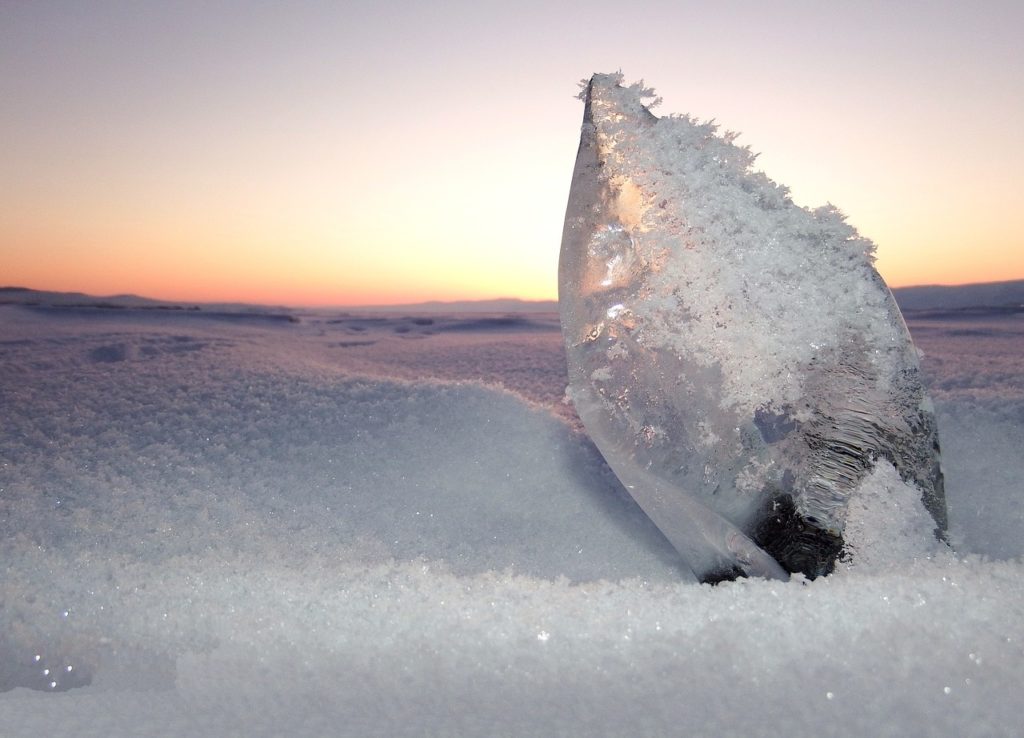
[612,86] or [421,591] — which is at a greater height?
[612,86]

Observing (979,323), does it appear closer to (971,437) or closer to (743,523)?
(971,437)

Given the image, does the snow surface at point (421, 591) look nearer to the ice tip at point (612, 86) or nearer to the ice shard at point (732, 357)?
the ice shard at point (732, 357)

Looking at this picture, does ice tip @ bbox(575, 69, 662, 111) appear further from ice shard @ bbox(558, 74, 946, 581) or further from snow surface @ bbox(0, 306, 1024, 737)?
snow surface @ bbox(0, 306, 1024, 737)

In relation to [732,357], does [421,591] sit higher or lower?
lower

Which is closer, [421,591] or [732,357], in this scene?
[421,591]

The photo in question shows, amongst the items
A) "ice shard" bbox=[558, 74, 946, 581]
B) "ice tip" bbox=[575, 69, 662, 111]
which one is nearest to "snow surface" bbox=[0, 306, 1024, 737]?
"ice shard" bbox=[558, 74, 946, 581]

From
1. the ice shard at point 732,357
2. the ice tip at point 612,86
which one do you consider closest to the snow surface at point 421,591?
the ice shard at point 732,357
